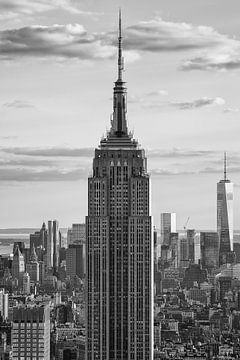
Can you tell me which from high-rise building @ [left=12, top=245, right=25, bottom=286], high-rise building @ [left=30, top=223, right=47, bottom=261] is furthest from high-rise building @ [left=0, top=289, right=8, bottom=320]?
high-rise building @ [left=30, top=223, right=47, bottom=261]

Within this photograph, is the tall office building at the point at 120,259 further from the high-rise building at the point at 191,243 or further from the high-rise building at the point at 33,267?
the high-rise building at the point at 33,267

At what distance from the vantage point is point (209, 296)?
41000 mm

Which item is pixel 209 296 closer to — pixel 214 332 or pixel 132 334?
pixel 214 332

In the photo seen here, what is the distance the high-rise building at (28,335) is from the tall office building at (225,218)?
14.4 ft

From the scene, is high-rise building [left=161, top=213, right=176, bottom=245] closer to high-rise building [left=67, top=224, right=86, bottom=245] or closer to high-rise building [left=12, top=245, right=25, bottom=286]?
high-rise building [left=67, top=224, right=86, bottom=245]

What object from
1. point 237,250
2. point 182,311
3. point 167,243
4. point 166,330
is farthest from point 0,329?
point 237,250

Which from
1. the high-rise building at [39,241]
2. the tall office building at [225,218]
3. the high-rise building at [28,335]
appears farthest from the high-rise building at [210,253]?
the high-rise building at [28,335]

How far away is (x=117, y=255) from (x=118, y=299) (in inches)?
26.7

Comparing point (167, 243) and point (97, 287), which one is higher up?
point (167, 243)

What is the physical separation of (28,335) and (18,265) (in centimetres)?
1491

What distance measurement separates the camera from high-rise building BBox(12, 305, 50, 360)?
24.3 m

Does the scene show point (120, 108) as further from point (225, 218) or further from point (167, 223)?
point (225, 218)

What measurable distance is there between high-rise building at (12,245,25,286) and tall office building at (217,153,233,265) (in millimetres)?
5367

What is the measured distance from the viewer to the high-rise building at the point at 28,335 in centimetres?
2433
